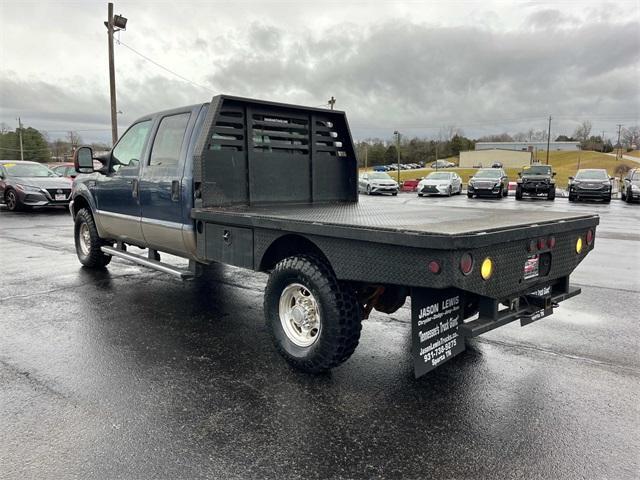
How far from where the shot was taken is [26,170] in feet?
55.1

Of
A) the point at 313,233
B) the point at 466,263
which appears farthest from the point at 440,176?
the point at 466,263

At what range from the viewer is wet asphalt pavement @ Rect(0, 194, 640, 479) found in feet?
8.86

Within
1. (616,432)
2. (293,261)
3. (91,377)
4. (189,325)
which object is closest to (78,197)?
(189,325)

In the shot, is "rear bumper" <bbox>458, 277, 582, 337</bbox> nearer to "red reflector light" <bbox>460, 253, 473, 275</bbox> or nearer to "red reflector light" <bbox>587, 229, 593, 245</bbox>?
"red reflector light" <bbox>587, 229, 593, 245</bbox>

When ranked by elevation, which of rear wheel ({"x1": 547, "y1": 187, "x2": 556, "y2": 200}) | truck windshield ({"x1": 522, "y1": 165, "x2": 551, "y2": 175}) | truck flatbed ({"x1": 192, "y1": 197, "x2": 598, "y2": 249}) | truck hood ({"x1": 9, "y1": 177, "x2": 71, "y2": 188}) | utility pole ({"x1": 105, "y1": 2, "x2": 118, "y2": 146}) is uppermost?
utility pole ({"x1": 105, "y1": 2, "x2": 118, "y2": 146})

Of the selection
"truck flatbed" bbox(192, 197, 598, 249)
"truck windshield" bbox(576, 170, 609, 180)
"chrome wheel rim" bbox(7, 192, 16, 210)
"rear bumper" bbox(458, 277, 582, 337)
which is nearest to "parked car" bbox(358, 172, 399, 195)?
"truck windshield" bbox(576, 170, 609, 180)

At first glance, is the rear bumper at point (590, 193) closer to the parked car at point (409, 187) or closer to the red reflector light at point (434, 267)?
the parked car at point (409, 187)

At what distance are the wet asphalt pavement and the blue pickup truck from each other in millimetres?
430

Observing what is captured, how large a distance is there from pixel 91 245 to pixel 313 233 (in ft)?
16.6

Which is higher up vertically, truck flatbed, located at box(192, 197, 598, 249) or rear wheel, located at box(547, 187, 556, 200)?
truck flatbed, located at box(192, 197, 598, 249)

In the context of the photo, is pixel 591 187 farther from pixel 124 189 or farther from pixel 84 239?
pixel 124 189

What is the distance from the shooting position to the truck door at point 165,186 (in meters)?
5.02

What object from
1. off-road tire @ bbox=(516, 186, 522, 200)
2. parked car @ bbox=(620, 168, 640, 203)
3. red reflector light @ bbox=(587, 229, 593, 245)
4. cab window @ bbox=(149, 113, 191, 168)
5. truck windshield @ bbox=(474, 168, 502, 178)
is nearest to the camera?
red reflector light @ bbox=(587, 229, 593, 245)

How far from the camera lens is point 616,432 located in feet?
9.95
